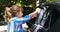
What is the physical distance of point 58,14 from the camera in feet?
10.5

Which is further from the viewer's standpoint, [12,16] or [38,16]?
[12,16]

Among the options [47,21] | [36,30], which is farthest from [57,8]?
[36,30]

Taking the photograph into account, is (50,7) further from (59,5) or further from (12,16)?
(12,16)

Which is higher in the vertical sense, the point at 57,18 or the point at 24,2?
the point at 24,2

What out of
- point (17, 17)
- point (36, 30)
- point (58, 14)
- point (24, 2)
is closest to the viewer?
point (58, 14)

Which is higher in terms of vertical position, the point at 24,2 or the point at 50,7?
the point at 24,2

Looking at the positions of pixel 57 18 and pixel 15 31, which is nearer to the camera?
pixel 57 18

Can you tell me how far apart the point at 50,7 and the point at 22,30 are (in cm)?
86

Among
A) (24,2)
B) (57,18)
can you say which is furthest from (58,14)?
(24,2)

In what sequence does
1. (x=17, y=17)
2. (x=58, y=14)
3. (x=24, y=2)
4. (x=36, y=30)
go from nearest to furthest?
(x=58, y=14) → (x=36, y=30) → (x=17, y=17) → (x=24, y=2)

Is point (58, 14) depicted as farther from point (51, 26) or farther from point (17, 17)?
point (17, 17)

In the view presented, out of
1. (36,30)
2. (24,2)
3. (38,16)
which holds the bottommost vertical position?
(36,30)

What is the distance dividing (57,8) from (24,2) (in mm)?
5929

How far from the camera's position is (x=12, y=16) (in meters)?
3.98
